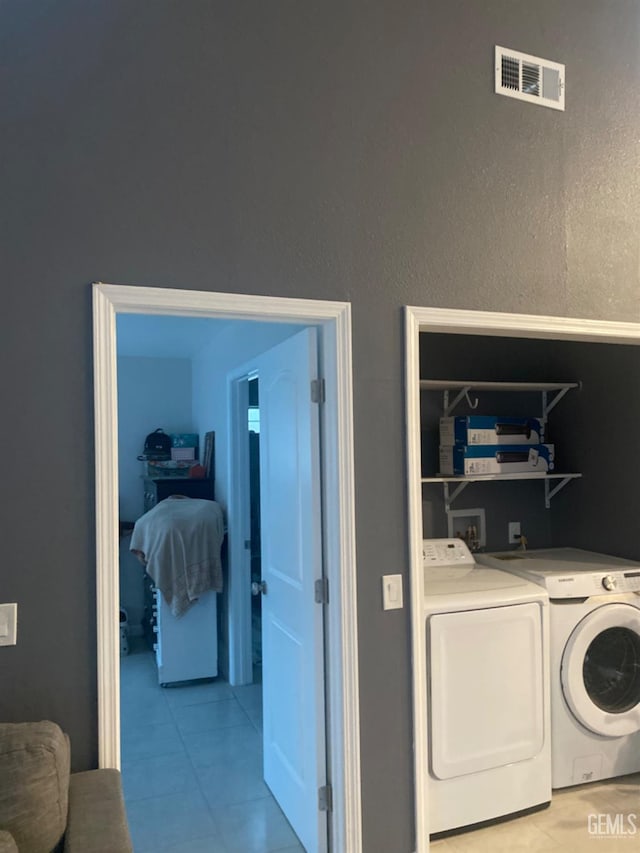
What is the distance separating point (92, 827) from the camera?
1548 mm

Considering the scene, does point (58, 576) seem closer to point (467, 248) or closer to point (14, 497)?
point (14, 497)

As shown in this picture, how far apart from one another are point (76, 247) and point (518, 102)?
1821 millimetres

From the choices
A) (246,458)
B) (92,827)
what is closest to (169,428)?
(246,458)

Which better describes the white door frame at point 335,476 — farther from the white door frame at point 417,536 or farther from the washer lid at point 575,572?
the washer lid at point 575,572

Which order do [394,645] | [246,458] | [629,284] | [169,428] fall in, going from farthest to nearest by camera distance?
[169,428]
[246,458]
[629,284]
[394,645]

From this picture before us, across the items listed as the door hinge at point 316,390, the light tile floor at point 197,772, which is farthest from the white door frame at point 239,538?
the door hinge at point 316,390

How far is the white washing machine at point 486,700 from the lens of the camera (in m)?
2.61

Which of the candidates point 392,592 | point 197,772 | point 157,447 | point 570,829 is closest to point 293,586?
point 392,592

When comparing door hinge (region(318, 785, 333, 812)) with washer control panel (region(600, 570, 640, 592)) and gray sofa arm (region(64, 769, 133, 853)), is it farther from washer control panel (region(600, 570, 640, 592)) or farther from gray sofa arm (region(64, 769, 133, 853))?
washer control panel (region(600, 570, 640, 592))

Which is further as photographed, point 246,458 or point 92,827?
point 246,458

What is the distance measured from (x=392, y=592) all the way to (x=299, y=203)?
1.40 m

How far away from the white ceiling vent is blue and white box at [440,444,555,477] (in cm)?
167

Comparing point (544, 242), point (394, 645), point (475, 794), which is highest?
point (544, 242)

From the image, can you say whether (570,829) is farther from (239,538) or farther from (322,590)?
(239,538)
